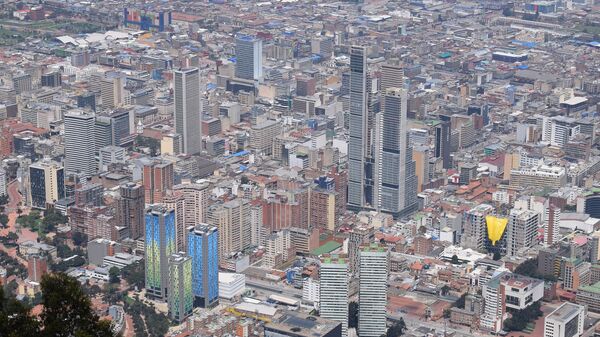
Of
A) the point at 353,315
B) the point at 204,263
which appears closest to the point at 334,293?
the point at 353,315

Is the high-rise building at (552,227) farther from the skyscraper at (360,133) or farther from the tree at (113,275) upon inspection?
the tree at (113,275)

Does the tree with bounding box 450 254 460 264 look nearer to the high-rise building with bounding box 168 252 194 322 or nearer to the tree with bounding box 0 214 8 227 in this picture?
the high-rise building with bounding box 168 252 194 322

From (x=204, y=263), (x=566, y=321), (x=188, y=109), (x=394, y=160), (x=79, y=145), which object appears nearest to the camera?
(x=566, y=321)

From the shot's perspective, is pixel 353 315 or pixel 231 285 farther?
pixel 231 285

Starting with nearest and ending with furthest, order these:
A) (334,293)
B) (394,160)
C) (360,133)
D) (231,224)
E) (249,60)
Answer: (334,293) < (231,224) < (394,160) < (360,133) < (249,60)

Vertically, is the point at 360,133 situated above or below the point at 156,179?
above

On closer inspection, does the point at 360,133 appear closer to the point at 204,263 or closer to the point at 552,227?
the point at 552,227

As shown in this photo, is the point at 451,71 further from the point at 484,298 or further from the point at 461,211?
the point at 484,298

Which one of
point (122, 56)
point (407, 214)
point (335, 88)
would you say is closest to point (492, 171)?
point (407, 214)
